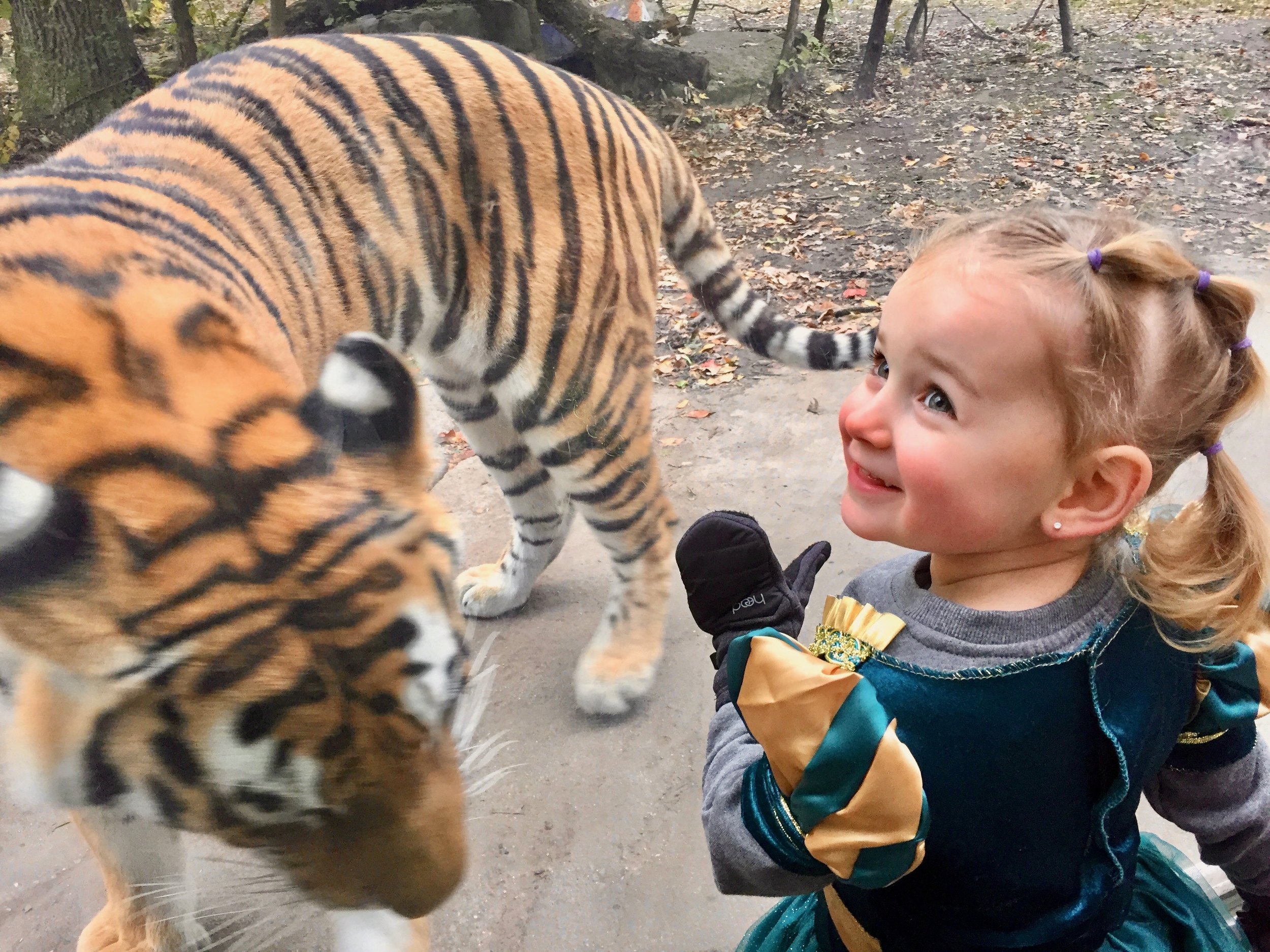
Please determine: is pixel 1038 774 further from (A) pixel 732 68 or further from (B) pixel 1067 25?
(B) pixel 1067 25

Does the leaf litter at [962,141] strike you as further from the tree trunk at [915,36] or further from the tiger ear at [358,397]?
the tiger ear at [358,397]

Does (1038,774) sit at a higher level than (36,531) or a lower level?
lower

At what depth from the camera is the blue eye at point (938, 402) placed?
634mm

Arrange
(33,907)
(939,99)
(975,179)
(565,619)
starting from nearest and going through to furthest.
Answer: (33,907), (565,619), (975,179), (939,99)

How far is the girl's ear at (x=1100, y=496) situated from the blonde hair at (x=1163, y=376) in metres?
0.02

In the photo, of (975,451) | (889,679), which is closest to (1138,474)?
(975,451)

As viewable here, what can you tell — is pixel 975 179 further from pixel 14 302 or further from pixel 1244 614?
pixel 14 302

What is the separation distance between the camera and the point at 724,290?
5.99 feet

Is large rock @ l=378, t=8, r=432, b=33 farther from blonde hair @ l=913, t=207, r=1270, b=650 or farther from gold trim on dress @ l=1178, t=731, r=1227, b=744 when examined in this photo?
gold trim on dress @ l=1178, t=731, r=1227, b=744

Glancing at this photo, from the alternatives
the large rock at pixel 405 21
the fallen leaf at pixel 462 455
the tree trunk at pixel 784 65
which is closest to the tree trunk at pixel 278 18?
the large rock at pixel 405 21

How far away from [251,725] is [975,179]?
3015mm

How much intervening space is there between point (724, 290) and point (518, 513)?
650 mm

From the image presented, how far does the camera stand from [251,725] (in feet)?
1.73

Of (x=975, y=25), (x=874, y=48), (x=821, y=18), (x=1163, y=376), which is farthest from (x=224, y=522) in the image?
(x=821, y=18)
